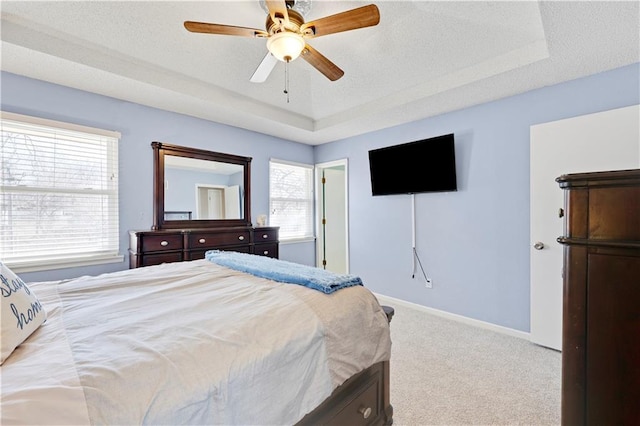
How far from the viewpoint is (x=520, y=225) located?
9.34 ft

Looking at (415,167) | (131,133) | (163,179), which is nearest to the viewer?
(131,133)

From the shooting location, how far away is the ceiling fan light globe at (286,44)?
175 cm

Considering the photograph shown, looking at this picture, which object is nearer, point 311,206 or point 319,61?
point 319,61

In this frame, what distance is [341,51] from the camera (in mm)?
2588

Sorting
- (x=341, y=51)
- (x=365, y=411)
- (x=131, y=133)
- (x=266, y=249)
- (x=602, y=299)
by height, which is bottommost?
(x=365, y=411)

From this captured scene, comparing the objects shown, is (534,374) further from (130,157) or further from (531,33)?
(130,157)

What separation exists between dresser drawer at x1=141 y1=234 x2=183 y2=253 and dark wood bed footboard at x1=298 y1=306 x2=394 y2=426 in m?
2.39

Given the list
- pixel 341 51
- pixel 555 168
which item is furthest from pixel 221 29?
pixel 555 168

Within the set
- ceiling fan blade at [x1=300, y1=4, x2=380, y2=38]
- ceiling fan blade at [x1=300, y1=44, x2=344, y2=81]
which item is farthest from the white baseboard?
ceiling fan blade at [x1=300, y1=4, x2=380, y2=38]

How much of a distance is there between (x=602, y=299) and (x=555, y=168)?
7.74 ft

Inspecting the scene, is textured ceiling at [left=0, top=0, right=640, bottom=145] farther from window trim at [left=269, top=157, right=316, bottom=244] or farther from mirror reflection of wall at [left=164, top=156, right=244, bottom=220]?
window trim at [left=269, top=157, right=316, bottom=244]

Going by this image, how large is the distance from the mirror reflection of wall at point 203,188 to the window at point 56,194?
56 cm

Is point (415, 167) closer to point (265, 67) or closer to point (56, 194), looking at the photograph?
point (265, 67)

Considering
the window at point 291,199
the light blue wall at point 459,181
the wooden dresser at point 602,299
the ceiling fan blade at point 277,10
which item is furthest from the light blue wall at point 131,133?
the wooden dresser at point 602,299
